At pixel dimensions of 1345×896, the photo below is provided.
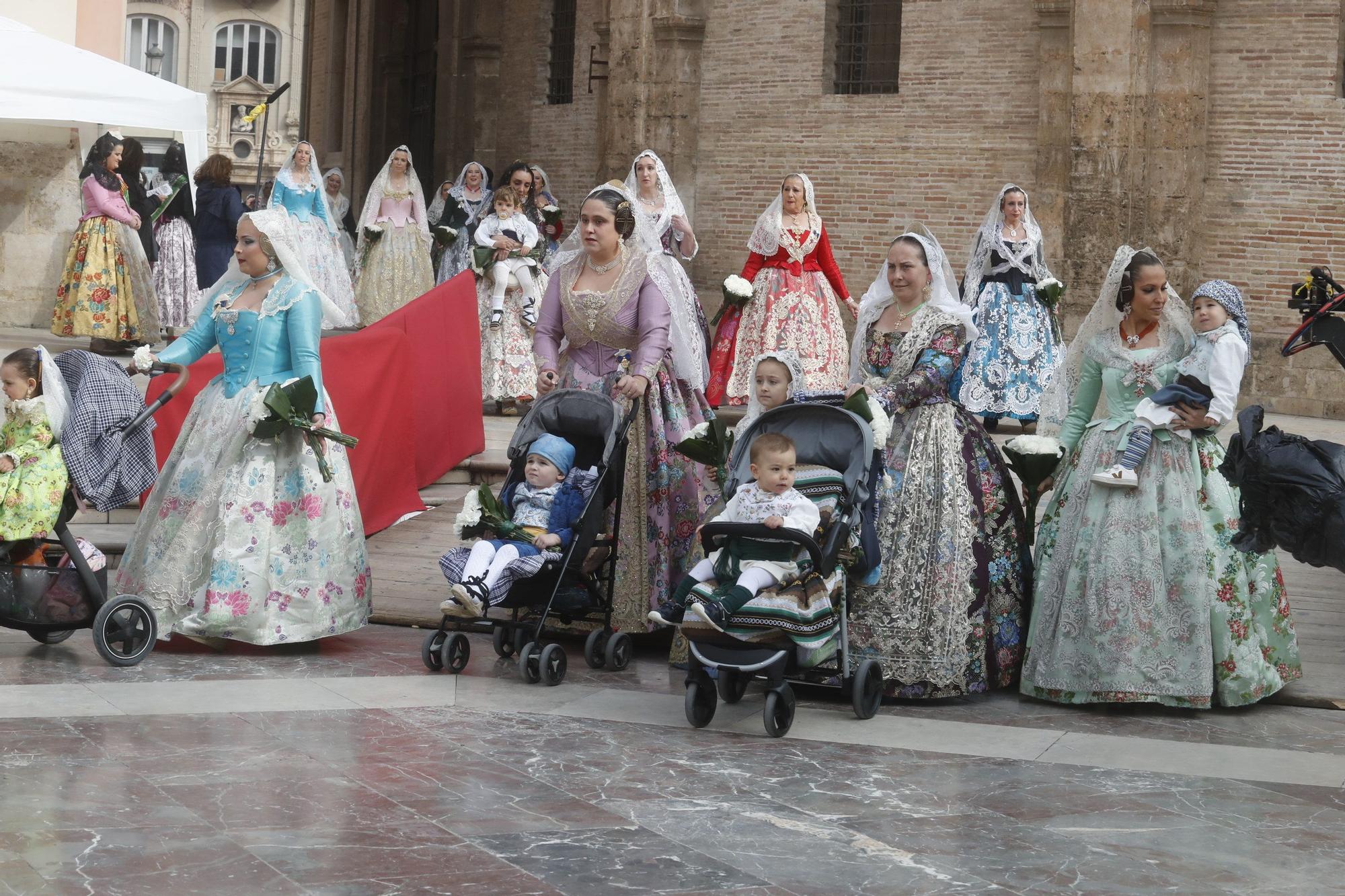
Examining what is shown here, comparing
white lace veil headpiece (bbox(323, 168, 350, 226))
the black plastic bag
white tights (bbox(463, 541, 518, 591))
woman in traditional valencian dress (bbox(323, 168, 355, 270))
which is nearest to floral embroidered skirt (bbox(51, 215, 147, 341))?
woman in traditional valencian dress (bbox(323, 168, 355, 270))

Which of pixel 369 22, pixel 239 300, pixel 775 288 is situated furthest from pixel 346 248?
pixel 239 300

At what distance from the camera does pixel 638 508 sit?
7.84 m

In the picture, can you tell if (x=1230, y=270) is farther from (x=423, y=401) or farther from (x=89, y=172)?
(x=89, y=172)

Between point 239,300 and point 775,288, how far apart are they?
649 cm

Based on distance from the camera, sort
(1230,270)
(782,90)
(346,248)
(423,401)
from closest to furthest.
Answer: (423,401), (1230,270), (782,90), (346,248)

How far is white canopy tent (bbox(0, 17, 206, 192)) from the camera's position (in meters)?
13.3

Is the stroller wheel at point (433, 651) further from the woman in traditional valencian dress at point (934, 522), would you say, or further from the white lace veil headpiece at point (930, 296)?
the white lace veil headpiece at point (930, 296)

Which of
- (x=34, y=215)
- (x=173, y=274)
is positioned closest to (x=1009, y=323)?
(x=173, y=274)

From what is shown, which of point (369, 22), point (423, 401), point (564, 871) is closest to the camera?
point (564, 871)

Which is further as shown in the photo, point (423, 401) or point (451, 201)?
point (451, 201)

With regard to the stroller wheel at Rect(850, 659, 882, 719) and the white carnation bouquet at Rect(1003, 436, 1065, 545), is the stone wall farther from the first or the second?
the stroller wheel at Rect(850, 659, 882, 719)

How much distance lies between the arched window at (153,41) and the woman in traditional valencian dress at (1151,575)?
5478 centimetres

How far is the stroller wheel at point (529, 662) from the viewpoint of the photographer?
23.4 feet

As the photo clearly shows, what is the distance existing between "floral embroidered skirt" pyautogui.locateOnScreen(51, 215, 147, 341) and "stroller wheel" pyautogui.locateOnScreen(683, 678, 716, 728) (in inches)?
455
